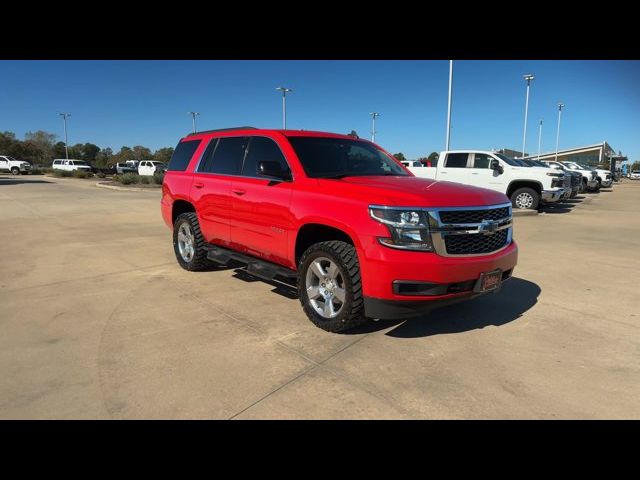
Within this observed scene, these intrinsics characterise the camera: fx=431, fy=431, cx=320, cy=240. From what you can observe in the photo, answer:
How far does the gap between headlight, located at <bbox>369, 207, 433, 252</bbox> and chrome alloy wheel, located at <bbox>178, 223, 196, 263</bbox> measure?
3357 millimetres

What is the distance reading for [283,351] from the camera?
3625 millimetres

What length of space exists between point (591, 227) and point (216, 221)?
33.4ft

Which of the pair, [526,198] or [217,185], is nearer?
[217,185]

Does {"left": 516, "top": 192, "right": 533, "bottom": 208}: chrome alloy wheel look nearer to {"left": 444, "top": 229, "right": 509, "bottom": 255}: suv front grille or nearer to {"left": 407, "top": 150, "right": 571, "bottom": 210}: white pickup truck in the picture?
{"left": 407, "top": 150, "right": 571, "bottom": 210}: white pickup truck

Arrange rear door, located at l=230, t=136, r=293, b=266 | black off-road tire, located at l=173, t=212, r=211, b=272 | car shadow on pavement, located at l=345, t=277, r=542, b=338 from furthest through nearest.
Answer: black off-road tire, located at l=173, t=212, r=211, b=272 → rear door, located at l=230, t=136, r=293, b=266 → car shadow on pavement, located at l=345, t=277, r=542, b=338

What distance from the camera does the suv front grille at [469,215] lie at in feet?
11.5

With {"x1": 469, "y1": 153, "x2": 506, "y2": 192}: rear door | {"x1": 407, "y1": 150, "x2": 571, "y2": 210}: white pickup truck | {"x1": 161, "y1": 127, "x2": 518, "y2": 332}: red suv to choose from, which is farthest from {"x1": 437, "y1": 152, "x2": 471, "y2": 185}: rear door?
{"x1": 161, "y1": 127, "x2": 518, "y2": 332}: red suv

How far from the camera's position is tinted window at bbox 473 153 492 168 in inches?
578

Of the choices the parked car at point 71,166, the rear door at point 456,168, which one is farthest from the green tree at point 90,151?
the rear door at point 456,168

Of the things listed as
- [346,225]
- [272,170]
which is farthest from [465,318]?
[272,170]

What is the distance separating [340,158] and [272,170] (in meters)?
0.96

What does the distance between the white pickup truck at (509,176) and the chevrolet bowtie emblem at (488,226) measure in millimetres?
11188

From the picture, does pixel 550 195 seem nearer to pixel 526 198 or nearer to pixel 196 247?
pixel 526 198
